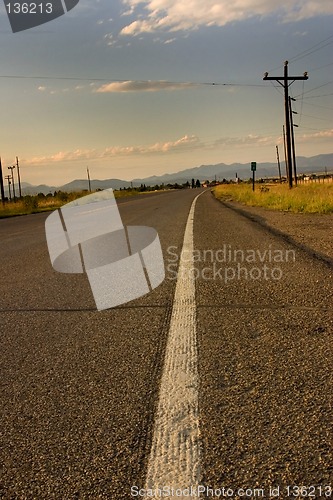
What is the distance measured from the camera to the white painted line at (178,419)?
195 cm

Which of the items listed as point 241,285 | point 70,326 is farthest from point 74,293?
point 241,285

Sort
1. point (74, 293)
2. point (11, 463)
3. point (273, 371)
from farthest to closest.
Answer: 1. point (74, 293)
2. point (273, 371)
3. point (11, 463)

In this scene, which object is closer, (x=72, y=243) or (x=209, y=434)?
(x=209, y=434)

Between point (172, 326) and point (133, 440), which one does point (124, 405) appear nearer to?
point (133, 440)

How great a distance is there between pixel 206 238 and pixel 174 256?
2.36 metres

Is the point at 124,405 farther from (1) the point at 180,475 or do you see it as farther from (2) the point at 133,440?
(1) the point at 180,475

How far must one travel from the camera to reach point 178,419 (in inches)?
95.3

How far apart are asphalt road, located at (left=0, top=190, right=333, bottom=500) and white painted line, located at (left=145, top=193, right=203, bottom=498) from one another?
0.13ft

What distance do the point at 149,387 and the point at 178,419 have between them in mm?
439

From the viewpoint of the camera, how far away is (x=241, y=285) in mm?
5660

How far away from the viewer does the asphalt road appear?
198cm

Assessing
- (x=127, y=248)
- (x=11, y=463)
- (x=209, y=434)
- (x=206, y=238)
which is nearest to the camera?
(x=11, y=463)

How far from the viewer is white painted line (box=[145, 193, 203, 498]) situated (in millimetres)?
1954

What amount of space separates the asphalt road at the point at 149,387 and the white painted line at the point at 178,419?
0.04 metres
